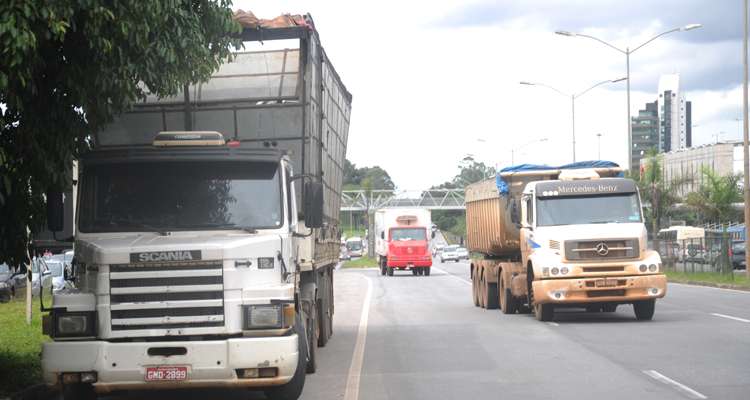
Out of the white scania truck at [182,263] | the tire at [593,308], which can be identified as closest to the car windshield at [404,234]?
the tire at [593,308]

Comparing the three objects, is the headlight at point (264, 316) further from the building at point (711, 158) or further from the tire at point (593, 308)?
the building at point (711, 158)

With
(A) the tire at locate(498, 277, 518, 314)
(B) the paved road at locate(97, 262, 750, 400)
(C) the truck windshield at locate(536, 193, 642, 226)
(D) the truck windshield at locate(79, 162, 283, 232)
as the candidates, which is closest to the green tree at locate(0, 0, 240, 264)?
(D) the truck windshield at locate(79, 162, 283, 232)

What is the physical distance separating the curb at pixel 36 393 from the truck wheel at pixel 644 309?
41.6 ft

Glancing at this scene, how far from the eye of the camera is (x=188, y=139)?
11.3 m

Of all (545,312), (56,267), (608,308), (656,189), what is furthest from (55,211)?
(656,189)

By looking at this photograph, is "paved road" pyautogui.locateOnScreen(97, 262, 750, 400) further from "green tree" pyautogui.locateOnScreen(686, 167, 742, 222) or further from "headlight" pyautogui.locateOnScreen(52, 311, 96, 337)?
"green tree" pyautogui.locateOnScreen(686, 167, 742, 222)

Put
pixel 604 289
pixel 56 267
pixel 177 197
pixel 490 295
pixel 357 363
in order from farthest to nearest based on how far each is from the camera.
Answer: pixel 56 267, pixel 490 295, pixel 604 289, pixel 357 363, pixel 177 197

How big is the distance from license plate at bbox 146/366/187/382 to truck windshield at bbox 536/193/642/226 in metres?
12.7

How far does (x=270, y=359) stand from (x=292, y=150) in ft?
13.0

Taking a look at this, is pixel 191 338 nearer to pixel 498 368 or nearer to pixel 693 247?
pixel 498 368

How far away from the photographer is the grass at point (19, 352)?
12.3m

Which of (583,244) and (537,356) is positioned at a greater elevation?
(583,244)

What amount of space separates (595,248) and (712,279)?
1991 centimetres

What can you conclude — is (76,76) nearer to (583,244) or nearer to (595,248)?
(583,244)
